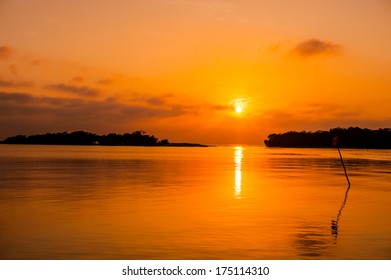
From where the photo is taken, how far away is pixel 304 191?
28.9 meters

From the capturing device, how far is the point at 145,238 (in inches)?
606

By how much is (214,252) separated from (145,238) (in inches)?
98.6

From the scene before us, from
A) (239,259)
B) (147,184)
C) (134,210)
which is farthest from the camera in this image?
(147,184)

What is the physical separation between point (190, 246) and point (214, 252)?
870 mm

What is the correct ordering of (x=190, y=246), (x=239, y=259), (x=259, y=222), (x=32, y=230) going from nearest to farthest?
(x=239, y=259), (x=190, y=246), (x=32, y=230), (x=259, y=222)

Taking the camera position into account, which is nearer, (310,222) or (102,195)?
(310,222)

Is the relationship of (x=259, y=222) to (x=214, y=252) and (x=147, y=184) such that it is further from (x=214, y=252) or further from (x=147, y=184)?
(x=147, y=184)

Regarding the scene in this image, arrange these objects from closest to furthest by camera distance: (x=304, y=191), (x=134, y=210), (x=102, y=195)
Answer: (x=134, y=210)
(x=102, y=195)
(x=304, y=191)

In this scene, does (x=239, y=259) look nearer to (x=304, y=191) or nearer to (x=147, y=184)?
(x=304, y=191)

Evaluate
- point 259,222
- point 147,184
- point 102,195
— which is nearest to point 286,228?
point 259,222
